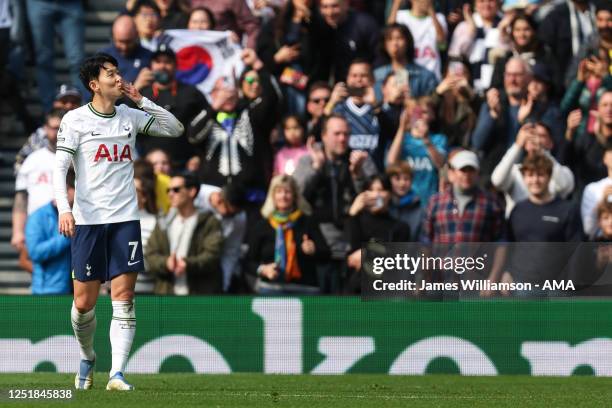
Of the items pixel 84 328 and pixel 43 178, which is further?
pixel 43 178

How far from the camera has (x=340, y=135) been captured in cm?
1572

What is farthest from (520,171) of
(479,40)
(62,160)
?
(62,160)

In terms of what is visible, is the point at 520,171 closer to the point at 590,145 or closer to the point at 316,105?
the point at 590,145

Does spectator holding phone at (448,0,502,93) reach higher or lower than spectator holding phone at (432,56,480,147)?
higher

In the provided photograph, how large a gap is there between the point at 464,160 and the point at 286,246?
205 cm

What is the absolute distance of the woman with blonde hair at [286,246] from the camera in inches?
592

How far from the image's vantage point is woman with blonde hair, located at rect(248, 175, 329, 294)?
15.0 metres

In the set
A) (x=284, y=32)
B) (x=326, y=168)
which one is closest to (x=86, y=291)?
(x=326, y=168)

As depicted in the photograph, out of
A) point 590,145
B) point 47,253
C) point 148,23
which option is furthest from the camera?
point 148,23

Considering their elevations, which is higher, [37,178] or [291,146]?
[291,146]

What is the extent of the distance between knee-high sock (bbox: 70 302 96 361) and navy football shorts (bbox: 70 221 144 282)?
0.30m

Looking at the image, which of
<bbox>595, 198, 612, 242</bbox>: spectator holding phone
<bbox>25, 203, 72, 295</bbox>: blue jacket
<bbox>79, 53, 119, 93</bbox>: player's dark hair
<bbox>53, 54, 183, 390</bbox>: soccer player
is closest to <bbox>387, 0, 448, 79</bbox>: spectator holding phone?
<bbox>595, 198, 612, 242</bbox>: spectator holding phone

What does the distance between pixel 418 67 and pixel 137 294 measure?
14.4 ft

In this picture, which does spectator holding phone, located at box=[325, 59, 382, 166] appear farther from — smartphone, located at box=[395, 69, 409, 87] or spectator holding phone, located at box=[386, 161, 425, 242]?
spectator holding phone, located at box=[386, 161, 425, 242]
